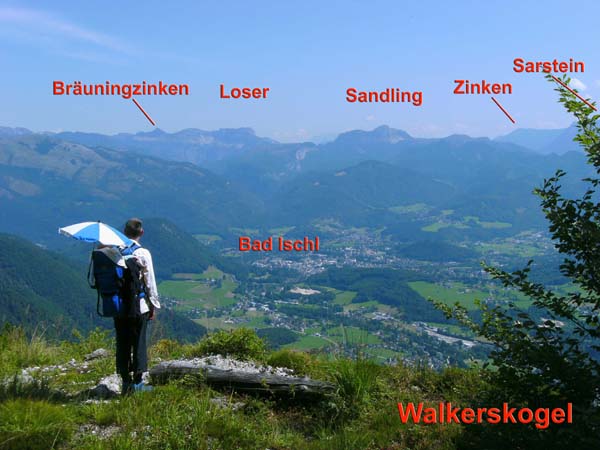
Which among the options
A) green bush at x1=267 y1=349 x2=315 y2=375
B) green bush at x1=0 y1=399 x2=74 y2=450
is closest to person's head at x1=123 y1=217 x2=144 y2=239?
green bush at x1=0 y1=399 x2=74 y2=450

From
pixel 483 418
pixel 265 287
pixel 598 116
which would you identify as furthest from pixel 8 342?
pixel 265 287

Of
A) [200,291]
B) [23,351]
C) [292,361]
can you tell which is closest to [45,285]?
[200,291]

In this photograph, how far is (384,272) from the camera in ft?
582

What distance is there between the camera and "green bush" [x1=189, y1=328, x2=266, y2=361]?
8383 millimetres

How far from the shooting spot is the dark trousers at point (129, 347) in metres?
6.83

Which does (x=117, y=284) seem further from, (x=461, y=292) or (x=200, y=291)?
(x=200, y=291)

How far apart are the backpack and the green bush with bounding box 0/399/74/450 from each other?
136 cm

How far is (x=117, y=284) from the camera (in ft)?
21.4

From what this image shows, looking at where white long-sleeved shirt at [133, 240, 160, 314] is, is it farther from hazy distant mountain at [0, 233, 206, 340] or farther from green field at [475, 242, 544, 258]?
green field at [475, 242, 544, 258]

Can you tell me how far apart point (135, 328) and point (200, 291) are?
160959 mm

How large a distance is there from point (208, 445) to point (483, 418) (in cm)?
329

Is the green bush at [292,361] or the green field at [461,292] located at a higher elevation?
the green bush at [292,361]

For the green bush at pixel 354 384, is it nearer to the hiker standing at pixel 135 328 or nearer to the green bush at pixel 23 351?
the hiker standing at pixel 135 328

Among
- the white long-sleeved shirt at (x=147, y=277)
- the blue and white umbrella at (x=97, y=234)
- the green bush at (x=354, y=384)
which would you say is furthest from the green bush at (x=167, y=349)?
the green bush at (x=354, y=384)
